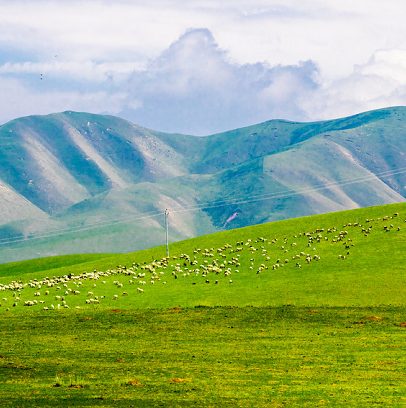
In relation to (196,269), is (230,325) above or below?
below

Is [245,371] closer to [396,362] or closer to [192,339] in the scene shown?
[396,362]

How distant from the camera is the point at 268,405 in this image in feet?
59.4

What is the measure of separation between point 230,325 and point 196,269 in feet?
95.0

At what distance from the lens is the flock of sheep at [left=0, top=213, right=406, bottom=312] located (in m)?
56.5

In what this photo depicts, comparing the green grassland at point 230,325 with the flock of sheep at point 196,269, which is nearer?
the green grassland at point 230,325

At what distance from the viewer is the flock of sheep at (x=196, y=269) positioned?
56.5 m

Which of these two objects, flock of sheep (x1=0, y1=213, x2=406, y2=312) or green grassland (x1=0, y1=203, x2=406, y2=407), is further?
flock of sheep (x1=0, y1=213, x2=406, y2=312)

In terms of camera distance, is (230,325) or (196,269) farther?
(196,269)

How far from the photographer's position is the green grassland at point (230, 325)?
2028cm

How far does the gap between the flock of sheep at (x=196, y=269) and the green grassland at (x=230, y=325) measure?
23 centimetres

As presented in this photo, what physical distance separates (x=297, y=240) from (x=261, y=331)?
41499 mm

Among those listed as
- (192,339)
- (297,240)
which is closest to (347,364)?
(192,339)

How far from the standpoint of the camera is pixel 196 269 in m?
66.8

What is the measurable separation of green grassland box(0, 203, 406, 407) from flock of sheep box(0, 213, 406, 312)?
0.23 meters
